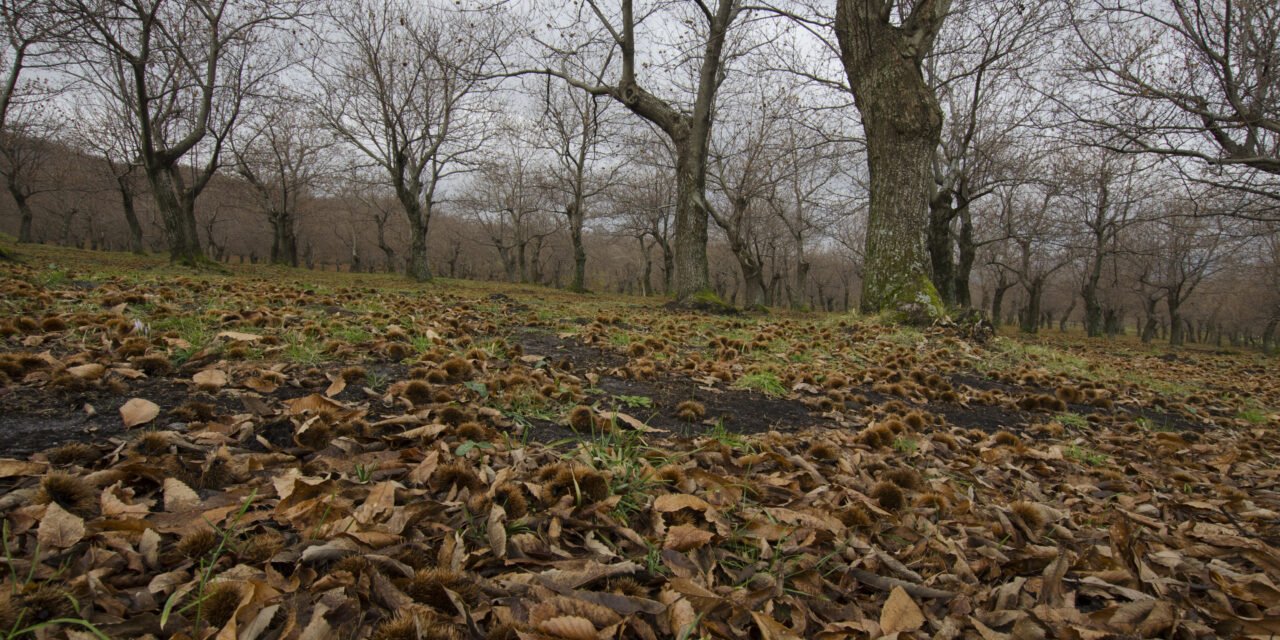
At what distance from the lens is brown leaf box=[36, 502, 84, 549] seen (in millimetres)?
1131

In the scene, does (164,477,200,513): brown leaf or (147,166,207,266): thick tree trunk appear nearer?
(164,477,200,513): brown leaf

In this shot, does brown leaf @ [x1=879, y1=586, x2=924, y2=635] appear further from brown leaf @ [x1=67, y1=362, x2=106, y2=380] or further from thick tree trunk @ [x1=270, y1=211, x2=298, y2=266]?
thick tree trunk @ [x1=270, y1=211, x2=298, y2=266]

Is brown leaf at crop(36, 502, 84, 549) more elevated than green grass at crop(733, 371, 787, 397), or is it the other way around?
green grass at crop(733, 371, 787, 397)

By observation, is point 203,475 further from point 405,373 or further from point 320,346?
point 320,346

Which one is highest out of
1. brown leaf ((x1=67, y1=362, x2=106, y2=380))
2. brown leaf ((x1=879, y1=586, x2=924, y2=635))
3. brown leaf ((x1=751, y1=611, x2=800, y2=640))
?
brown leaf ((x1=67, y1=362, x2=106, y2=380))

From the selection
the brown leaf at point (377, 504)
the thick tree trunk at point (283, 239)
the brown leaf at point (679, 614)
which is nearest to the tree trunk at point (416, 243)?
the thick tree trunk at point (283, 239)

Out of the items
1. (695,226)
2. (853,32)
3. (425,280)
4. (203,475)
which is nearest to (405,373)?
(203,475)

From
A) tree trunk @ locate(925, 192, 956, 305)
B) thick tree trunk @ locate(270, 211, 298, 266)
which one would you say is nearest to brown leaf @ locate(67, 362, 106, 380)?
tree trunk @ locate(925, 192, 956, 305)

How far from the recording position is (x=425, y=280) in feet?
69.6

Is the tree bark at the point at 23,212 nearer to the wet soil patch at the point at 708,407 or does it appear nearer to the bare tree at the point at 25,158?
the bare tree at the point at 25,158

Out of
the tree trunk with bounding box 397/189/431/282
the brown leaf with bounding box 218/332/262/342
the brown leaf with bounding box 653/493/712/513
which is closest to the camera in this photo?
the brown leaf with bounding box 653/493/712/513

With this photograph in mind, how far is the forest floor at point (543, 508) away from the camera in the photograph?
1.13 m

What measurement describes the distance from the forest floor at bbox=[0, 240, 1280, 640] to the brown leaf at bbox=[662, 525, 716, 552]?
12 millimetres

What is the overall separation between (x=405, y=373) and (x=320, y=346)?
0.68 meters
